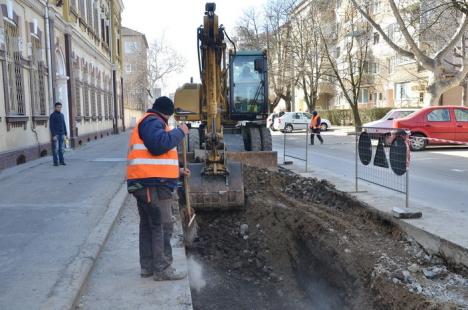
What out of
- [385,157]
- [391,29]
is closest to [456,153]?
[385,157]

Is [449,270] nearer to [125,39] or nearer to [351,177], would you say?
[351,177]

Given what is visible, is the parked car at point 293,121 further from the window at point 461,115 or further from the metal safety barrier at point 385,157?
the metal safety barrier at point 385,157

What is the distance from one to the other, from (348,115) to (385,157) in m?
35.8

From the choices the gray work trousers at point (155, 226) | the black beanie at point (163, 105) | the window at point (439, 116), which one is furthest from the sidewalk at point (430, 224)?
the window at point (439, 116)

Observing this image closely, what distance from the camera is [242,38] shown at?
51.4 metres

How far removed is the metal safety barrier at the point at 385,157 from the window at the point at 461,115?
30.5 feet

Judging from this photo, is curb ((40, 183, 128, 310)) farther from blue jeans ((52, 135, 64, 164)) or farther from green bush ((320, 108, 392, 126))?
green bush ((320, 108, 392, 126))

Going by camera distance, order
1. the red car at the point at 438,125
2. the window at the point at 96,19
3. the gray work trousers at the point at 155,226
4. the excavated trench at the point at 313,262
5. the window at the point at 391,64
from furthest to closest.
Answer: the window at the point at 391,64
the window at the point at 96,19
the red car at the point at 438,125
the excavated trench at the point at 313,262
the gray work trousers at the point at 155,226

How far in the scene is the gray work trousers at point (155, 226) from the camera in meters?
4.05

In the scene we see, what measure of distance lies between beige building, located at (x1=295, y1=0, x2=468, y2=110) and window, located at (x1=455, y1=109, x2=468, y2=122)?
55.8ft

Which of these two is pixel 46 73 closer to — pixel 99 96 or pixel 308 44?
pixel 99 96

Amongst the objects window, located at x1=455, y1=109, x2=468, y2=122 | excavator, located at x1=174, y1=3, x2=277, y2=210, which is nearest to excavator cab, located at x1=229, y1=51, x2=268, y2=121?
excavator, located at x1=174, y1=3, x2=277, y2=210

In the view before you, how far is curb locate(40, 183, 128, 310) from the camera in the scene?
139 inches

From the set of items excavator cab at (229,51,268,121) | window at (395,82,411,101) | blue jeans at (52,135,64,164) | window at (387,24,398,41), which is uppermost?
window at (387,24,398,41)
